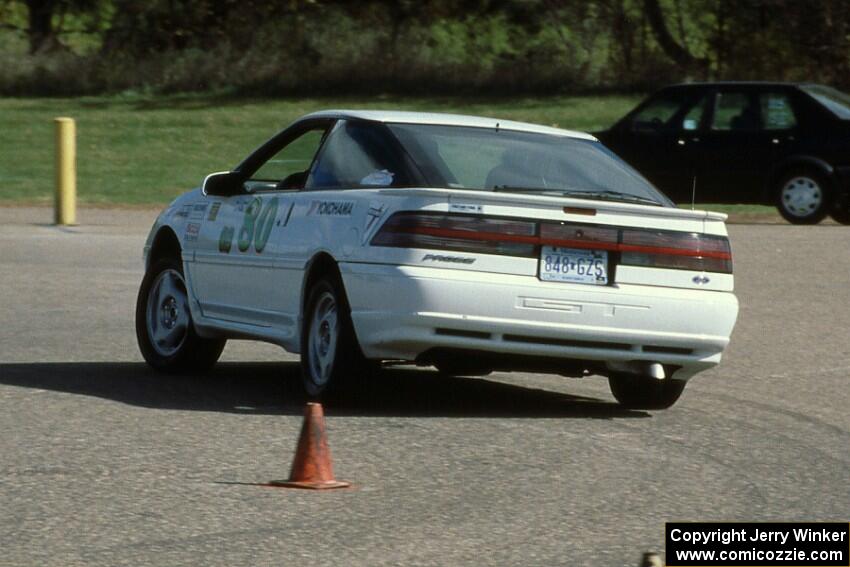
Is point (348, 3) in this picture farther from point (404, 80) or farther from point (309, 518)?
point (309, 518)

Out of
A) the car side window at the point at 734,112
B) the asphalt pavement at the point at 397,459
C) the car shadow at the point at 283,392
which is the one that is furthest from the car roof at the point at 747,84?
the car shadow at the point at 283,392

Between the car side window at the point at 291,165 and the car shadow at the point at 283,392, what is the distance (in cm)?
110

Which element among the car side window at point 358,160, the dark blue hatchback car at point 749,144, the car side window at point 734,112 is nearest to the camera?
the car side window at point 358,160

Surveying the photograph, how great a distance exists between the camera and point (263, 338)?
10.1 m

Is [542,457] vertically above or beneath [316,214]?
beneath

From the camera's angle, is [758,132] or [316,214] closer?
[316,214]

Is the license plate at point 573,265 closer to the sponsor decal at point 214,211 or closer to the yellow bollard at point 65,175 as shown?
the sponsor decal at point 214,211

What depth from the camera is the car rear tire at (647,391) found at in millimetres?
9867

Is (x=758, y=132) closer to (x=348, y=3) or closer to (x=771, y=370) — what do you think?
(x=771, y=370)

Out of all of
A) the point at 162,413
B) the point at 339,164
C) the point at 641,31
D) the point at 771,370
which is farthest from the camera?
the point at 641,31

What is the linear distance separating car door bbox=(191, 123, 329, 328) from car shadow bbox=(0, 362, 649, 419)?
0.42 metres

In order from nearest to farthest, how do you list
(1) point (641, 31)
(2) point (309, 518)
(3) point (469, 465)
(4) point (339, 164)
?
(2) point (309, 518), (3) point (469, 465), (4) point (339, 164), (1) point (641, 31)

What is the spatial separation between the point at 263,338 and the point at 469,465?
2.53 metres

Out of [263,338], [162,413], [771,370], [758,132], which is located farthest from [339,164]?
[758,132]
